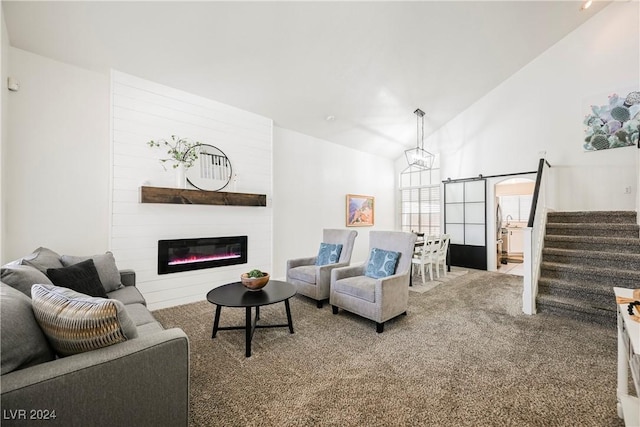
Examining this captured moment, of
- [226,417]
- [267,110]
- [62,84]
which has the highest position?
[267,110]

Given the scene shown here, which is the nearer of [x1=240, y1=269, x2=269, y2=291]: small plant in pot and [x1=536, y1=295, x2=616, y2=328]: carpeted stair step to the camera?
[x1=240, y1=269, x2=269, y2=291]: small plant in pot

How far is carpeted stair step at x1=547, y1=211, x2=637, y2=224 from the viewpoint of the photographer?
3877mm

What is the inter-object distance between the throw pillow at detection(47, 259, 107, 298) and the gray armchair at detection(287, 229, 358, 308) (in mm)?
2211

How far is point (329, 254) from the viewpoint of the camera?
157 inches

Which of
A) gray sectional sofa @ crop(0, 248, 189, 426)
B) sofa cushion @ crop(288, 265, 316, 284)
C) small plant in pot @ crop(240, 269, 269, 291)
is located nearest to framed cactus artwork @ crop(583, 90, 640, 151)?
sofa cushion @ crop(288, 265, 316, 284)

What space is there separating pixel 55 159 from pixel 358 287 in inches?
144

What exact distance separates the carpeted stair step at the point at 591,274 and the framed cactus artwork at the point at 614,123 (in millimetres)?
2668

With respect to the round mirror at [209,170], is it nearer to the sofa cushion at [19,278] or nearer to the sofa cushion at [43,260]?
the sofa cushion at [43,260]

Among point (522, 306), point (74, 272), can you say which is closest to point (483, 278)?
point (522, 306)

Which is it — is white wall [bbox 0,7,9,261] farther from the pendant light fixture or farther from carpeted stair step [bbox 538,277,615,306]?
carpeted stair step [bbox 538,277,615,306]

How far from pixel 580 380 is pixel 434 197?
536 cm

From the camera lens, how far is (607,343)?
252 cm

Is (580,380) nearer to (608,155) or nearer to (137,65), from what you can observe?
(608,155)

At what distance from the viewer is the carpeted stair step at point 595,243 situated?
11.2 feet
